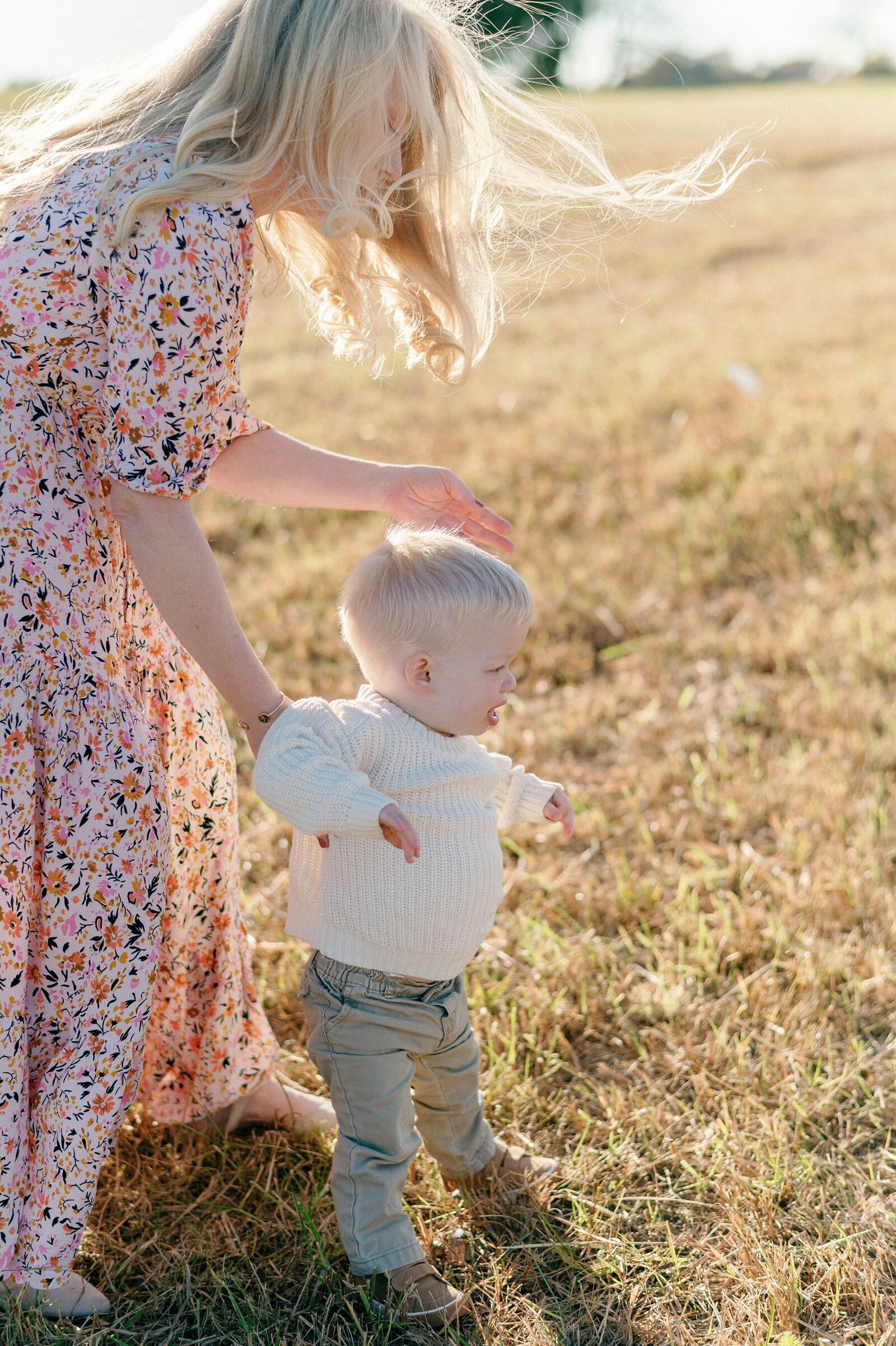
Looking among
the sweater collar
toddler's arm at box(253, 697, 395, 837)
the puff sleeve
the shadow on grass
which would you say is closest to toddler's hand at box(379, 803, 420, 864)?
toddler's arm at box(253, 697, 395, 837)

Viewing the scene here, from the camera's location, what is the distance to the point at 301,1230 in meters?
2.23

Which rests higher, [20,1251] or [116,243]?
[116,243]

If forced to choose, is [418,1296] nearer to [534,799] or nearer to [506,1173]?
[506,1173]

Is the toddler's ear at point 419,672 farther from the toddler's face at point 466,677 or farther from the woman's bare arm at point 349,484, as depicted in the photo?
the woman's bare arm at point 349,484

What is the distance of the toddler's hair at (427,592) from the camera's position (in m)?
1.98

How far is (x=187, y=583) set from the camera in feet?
6.05

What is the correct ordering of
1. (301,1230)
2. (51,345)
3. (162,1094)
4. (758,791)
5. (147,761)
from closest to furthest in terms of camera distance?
(51,345) < (147,761) < (301,1230) < (162,1094) < (758,791)

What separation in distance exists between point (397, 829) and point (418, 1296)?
0.79 m

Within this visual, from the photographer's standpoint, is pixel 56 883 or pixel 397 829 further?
pixel 56 883

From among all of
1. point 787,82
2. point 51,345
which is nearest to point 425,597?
point 51,345

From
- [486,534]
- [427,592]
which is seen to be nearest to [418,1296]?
[427,592]

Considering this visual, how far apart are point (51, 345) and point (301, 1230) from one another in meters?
1.53

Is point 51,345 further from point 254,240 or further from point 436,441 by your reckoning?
point 436,441

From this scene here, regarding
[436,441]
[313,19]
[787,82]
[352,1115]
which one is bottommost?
[787,82]
